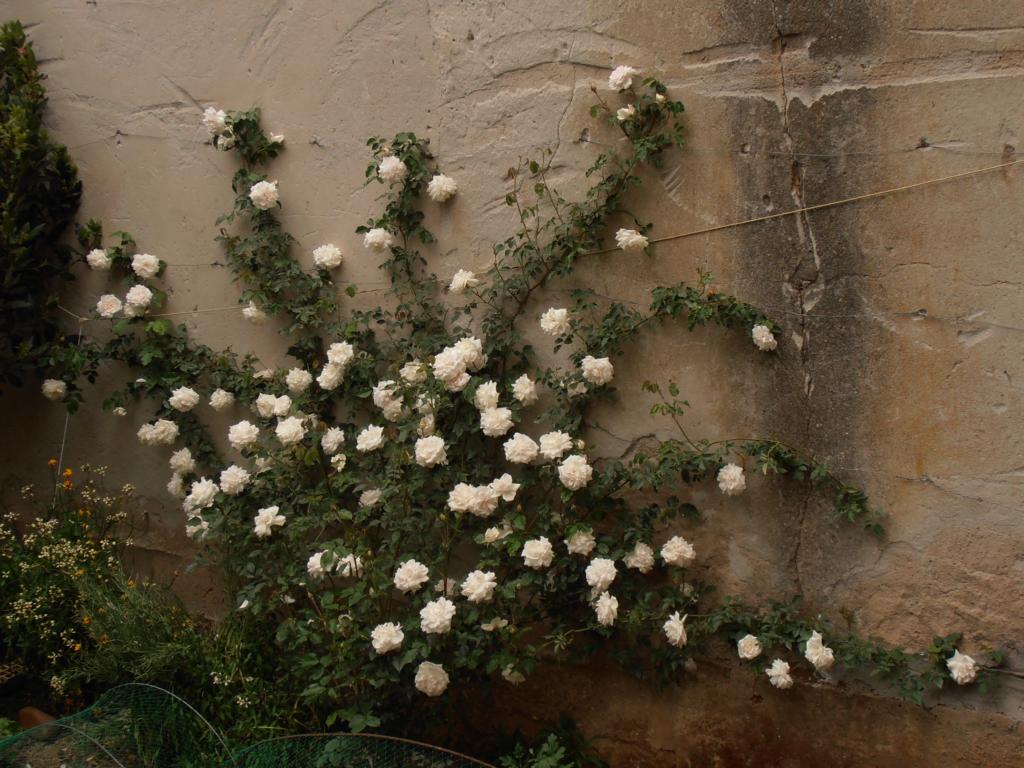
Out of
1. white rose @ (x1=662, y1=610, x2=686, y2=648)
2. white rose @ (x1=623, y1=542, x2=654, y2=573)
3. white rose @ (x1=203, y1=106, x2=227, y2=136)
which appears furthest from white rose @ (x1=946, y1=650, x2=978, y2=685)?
white rose @ (x1=203, y1=106, x2=227, y2=136)

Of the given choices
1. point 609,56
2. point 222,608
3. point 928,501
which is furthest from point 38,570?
point 928,501

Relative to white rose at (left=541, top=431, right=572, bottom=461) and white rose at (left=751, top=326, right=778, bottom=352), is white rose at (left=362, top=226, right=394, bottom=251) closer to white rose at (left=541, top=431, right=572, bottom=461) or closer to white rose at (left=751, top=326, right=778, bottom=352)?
white rose at (left=541, top=431, right=572, bottom=461)

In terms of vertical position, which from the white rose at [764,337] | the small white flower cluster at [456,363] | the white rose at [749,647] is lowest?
the white rose at [749,647]

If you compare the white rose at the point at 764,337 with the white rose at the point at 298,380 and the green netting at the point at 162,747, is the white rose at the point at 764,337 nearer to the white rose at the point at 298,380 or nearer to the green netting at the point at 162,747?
the green netting at the point at 162,747

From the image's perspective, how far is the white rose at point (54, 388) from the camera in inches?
150

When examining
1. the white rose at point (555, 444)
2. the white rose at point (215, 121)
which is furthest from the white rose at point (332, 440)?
the white rose at point (215, 121)

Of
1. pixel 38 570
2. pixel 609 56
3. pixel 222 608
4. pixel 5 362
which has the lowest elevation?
pixel 222 608

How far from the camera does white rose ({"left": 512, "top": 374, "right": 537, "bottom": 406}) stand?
3.09 m

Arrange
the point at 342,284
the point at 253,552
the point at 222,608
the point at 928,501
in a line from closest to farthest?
the point at 928,501 → the point at 253,552 → the point at 342,284 → the point at 222,608

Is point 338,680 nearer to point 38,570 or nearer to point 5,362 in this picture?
point 38,570

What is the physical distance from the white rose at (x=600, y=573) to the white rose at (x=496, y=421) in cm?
49

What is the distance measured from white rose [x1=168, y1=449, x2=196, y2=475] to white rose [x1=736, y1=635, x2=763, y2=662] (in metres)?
2.13

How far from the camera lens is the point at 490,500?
9.64 feet

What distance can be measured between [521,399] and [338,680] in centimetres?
103
